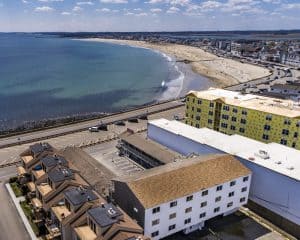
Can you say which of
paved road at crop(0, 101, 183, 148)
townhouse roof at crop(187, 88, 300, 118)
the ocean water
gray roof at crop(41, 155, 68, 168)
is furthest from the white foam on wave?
gray roof at crop(41, 155, 68, 168)

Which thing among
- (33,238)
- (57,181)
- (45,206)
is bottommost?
(33,238)

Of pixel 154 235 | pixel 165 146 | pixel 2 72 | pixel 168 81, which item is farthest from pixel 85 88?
pixel 154 235

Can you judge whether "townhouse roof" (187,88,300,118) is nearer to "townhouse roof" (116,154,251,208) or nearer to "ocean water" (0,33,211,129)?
"townhouse roof" (116,154,251,208)

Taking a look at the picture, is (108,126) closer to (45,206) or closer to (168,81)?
(45,206)

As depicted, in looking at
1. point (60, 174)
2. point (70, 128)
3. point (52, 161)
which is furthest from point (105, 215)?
point (70, 128)

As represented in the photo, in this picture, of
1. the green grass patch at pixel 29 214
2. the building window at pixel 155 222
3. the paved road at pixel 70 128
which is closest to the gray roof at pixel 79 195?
the green grass patch at pixel 29 214

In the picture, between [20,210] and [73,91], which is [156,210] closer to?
[20,210]
